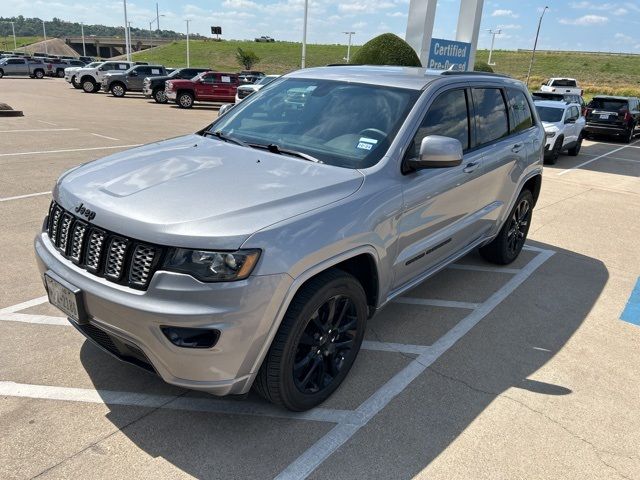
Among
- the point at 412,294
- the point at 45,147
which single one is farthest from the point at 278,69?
the point at 412,294

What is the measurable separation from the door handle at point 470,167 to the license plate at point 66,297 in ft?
9.33

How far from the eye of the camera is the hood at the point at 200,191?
240 centimetres

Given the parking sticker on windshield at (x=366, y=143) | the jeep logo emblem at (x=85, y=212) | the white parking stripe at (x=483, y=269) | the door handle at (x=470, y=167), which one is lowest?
the white parking stripe at (x=483, y=269)

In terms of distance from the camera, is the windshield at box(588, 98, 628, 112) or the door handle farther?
the windshield at box(588, 98, 628, 112)

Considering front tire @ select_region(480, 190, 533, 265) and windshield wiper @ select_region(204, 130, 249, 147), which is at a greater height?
windshield wiper @ select_region(204, 130, 249, 147)

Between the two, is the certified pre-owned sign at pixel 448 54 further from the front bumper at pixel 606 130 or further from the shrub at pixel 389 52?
the front bumper at pixel 606 130

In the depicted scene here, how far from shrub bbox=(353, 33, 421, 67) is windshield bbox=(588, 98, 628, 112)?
9.24 metres

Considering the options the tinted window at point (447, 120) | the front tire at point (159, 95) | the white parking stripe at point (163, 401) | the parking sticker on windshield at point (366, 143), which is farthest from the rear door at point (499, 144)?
the front tire at point (159, 95)

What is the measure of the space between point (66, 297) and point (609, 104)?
21.3 m

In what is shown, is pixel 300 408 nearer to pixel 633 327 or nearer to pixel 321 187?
pixel 321 187

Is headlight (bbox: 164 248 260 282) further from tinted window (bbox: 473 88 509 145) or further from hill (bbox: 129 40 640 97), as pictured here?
hill (bbox: 129 40 640 97)

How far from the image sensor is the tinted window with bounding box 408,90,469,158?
352cm

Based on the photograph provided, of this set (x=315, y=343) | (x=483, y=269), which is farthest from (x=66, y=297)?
(x=483, y=269)

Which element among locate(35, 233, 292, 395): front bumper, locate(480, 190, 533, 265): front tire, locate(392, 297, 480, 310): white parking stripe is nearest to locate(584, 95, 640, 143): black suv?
locate(480, 190, 533, 265): front tire
